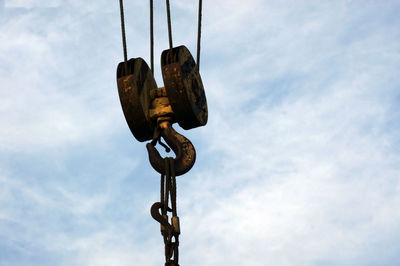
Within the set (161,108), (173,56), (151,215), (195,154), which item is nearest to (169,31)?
(173,56)

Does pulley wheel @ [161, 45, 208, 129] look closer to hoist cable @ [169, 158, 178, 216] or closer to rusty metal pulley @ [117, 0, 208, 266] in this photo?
rusty metal pulley @ [117, 0, 208, 266]

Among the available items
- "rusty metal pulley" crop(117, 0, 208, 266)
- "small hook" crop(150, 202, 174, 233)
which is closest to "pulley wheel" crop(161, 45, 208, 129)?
"rusty metal pulley" crop(117, 0, 208, 266)

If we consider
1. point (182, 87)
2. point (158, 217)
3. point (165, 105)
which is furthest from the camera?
point (165, 105)

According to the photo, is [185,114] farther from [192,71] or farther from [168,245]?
[168,245]

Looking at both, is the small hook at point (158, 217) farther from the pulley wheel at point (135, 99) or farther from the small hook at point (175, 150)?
the pulley wheel at point (135, 99)

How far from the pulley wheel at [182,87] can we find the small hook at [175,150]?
93mm

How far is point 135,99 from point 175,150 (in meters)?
0.36

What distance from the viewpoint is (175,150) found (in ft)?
12.7

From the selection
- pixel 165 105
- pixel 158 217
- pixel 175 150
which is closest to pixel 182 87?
pixel 165 105

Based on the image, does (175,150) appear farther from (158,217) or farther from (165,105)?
(158,217)

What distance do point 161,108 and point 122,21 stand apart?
1.83 ft

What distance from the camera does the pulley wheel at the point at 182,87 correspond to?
151 inches

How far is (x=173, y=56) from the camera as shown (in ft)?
12.8

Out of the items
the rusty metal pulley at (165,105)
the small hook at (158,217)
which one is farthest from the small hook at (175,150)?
the small hook at (158,217)
